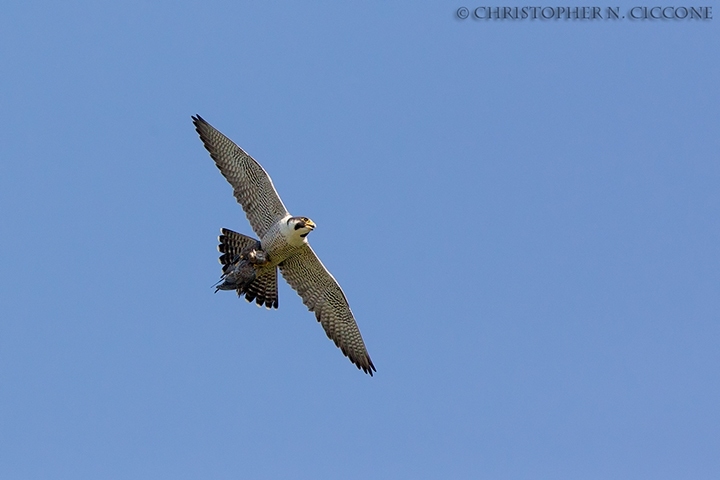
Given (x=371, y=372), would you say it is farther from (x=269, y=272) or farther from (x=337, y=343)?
(x=269, y=272)

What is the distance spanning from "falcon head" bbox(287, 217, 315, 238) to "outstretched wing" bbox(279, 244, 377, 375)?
81 centimetres

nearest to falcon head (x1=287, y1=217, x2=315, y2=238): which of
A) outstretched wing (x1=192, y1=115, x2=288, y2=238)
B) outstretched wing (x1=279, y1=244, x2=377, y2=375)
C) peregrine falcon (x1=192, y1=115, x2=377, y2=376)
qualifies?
peregrine falcon (x1=192, y1=115, x2=377, y2=376)

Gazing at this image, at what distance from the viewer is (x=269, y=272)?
17.9 metres

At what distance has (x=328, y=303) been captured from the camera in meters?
18.0

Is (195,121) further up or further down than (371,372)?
further up

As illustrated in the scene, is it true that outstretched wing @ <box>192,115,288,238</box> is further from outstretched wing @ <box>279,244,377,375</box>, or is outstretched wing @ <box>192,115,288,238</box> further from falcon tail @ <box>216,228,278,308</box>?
outstretched wing @ <box>279,244,377,375</box>

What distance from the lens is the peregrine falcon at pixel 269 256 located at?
17281 millimetres

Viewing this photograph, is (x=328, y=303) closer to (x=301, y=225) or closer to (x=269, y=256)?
(x=269, y=256)

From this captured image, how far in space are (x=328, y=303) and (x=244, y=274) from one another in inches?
57.2

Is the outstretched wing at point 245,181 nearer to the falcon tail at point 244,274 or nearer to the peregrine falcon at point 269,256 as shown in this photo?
the peregrine falcon at point 269,256

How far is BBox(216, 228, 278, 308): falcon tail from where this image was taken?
17484mm

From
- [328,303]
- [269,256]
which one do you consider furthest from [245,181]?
[328,303]

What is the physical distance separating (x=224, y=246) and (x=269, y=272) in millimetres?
808

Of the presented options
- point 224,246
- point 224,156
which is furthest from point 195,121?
point 224,246
